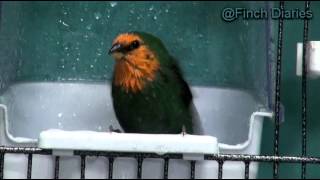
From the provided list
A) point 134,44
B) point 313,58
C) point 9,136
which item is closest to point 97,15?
point 134,44

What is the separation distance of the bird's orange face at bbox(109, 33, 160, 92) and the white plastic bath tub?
101 millimetres

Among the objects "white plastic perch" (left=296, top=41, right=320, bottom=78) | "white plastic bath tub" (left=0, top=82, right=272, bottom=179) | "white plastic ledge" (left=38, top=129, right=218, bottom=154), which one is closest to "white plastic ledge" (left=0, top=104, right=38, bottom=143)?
"white plastic bath tub" (left=0, top=82, right=272, bottom=179)

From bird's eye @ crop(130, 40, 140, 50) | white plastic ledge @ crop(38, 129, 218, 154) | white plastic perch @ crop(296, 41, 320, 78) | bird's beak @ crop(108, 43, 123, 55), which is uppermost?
bird's eye @ crop(130, 40, 140, 50)

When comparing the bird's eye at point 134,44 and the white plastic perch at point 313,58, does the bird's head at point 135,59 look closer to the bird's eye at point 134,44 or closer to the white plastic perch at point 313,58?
the bird's eye at point 134,44

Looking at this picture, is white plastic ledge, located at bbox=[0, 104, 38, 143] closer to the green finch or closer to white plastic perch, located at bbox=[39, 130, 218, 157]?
the green finch

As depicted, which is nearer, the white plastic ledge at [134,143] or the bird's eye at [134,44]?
the white plastic ledge at [134,143]

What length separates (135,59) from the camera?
1.35 metres

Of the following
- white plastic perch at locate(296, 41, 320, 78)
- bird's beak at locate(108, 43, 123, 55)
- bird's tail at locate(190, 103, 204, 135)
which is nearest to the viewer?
white plastic perch at locate(296, 41, 320, 78)

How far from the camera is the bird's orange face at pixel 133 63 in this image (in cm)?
134

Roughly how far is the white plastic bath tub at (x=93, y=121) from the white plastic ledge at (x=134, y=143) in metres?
0.28

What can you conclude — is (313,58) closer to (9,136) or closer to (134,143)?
(134,143)

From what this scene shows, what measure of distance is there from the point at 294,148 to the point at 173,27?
332 millimetres

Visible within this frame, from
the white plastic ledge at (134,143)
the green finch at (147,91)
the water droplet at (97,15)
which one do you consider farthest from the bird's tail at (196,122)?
the white plastic ledge at (134,143)

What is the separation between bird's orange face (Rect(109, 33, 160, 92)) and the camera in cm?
134
